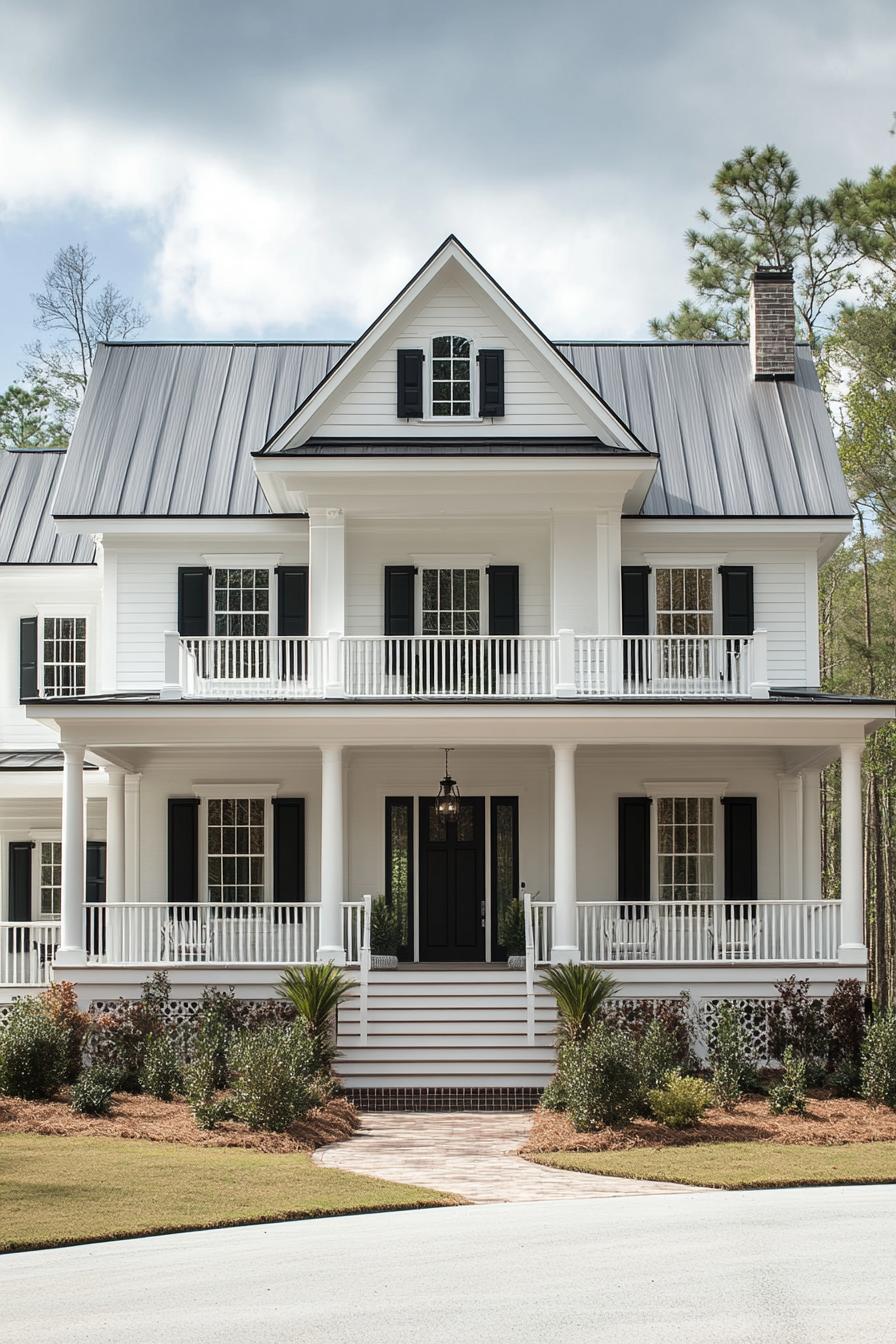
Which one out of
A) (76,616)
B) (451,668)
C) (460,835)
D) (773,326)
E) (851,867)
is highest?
(773,326)

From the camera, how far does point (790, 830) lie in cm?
2448

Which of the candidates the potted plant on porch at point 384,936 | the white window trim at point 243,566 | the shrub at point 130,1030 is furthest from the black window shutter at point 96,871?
the potted plant on porch at point 384,936

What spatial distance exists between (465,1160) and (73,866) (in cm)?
800

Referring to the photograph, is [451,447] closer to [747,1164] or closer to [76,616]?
[76,616]

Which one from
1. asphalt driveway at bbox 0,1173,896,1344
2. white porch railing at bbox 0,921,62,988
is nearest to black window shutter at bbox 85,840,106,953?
white porch railing at bbox 0,921,62,988

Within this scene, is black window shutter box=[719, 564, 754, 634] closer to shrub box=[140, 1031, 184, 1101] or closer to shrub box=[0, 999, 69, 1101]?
shrub box=[140, 1031, 184, 1101]

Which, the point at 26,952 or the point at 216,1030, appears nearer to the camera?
the point at 216,1030

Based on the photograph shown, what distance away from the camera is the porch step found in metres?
20.0

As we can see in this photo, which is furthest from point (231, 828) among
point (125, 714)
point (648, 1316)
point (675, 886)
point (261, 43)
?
point (648, 1316)

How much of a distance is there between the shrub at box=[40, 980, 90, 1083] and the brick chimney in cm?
1552

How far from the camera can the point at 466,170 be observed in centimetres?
1833

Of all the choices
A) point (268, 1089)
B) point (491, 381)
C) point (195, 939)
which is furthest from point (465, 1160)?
point (491, 381)

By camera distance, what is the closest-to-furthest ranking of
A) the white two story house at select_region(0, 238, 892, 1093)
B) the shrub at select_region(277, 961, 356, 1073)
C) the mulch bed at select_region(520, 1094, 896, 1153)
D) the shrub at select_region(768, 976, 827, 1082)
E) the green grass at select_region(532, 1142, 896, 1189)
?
the green grass at select_region(532, 1142, 896, 1189) → the mulch bed at select_region(520, 1094, 896, 1153) → the shrub at select_region(277, 961, 356, 1073) → the shrub at select_region(768, 976, 827, 1082) → the white two story house at select_region(0, 238, 892, 1093)

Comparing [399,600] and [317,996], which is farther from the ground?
[399,600]
